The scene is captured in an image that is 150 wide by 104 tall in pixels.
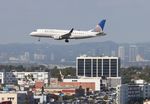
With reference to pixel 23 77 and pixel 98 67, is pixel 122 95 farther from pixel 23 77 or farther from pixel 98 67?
pixel 98 67

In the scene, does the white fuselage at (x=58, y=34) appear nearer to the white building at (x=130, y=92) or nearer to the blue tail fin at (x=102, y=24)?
the blue tail fin at (x=102, y=24)

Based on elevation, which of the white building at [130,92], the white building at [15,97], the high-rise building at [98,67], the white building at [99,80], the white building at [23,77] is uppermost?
the high-rise building at [98,67]

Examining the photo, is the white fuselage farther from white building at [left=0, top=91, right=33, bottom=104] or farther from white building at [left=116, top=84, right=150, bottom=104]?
white building at [left=116, top=84, right=150, bottom=104]

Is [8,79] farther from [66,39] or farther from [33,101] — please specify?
[66,39]

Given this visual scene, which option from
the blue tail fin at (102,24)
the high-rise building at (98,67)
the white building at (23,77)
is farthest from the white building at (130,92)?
the high-rise building at (98,67)

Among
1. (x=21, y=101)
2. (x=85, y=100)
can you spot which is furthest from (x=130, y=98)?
(x=21, y=101)

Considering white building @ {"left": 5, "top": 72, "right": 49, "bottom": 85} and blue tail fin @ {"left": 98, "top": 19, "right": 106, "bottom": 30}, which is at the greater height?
blue tail fin @ {"left": 98, "top": 19, "right": 106, "bottom": 30}

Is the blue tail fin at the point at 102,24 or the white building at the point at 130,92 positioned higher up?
the blue tail fin at the point at 102,24

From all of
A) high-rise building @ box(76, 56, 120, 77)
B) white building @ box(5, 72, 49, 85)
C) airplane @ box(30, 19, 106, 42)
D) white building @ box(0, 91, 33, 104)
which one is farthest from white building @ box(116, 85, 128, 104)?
high-rise building @ box(76, 56, 120, 77)

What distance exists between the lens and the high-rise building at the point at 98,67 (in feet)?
620

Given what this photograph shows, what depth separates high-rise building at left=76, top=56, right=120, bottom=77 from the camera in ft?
620

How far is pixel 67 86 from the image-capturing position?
150375mm

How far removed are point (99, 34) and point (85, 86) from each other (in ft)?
210

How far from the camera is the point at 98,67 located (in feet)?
621
